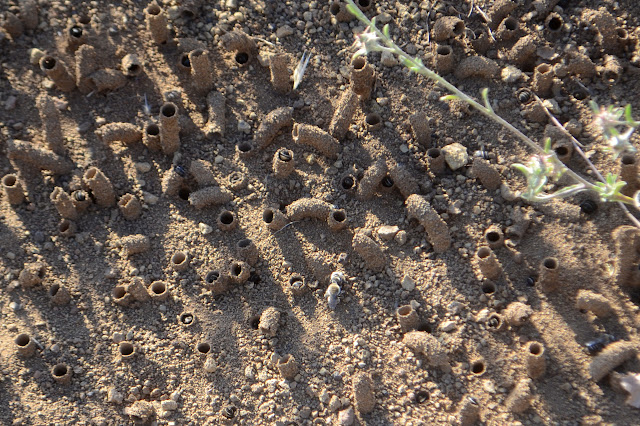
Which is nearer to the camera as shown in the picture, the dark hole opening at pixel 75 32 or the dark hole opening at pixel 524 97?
the dark hole opening at pixel 524 97

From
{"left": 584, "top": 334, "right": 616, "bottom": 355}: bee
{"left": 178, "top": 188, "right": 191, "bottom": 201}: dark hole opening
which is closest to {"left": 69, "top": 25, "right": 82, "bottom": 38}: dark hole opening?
{"left": 178, "top": 188, "right": 191, "bottom": 201}: dark hole opening

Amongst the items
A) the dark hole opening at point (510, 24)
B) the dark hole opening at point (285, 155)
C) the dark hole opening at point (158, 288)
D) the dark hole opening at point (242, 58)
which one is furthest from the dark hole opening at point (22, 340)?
the dark hole opening at point (510, 24)

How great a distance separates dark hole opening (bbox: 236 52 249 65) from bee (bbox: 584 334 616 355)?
236 centimetres

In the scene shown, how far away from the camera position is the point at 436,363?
9.52 ft

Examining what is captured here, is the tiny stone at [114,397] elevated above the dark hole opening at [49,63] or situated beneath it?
situated beneath

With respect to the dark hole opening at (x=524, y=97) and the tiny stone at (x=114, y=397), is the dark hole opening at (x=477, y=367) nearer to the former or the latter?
the dark hole opening at (x=524, y=97)

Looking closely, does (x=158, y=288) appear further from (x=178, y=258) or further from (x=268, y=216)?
(x=268, y=216)

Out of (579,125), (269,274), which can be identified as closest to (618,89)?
(579,125)

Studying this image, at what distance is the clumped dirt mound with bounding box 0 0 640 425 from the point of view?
294 cm

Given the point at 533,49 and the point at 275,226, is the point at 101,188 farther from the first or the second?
the point at 533,49

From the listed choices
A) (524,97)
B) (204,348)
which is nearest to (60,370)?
(204,348)

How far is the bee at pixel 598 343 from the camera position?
285 centimetres

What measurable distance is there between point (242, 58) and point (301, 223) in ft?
3.50

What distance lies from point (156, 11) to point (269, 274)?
5.49 ft
